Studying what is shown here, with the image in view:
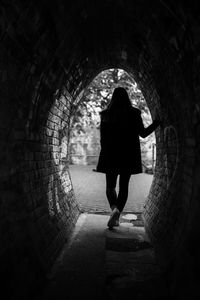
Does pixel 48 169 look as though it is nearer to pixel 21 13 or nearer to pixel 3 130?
pixel 3 130

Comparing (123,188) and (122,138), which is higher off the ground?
(122,138)

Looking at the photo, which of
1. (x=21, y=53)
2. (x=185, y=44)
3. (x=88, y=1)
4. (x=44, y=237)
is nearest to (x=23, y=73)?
(x=21, y=53)

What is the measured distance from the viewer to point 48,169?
4.04 m

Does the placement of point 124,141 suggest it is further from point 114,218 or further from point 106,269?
point 106,269

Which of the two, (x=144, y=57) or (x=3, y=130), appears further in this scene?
(x=144, y=57)

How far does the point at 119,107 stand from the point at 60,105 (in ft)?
3.01

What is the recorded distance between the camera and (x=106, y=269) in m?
3.08

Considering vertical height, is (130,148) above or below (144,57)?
below

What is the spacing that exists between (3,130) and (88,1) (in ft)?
5.30

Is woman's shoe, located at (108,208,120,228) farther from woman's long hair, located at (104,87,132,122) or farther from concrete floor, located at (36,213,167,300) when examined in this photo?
woman's long hair, located at (104,87,132,122)

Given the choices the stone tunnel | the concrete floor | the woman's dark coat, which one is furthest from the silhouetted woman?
the concrete floor

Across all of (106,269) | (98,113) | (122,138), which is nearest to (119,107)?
(122,138)

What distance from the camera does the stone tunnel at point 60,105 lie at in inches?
91.0

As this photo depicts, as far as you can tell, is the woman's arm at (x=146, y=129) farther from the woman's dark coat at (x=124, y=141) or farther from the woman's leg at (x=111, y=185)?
the woman's leg at (x=111, y=185)
